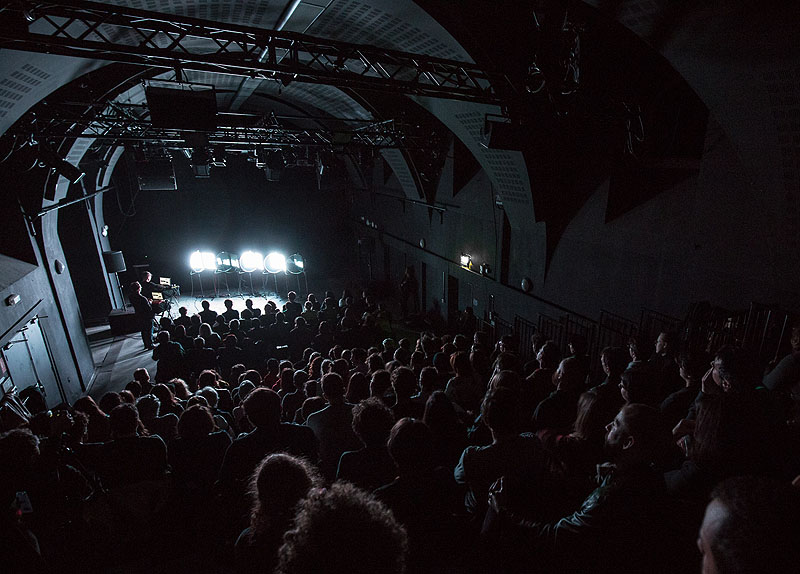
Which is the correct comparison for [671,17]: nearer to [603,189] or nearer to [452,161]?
[603,189]

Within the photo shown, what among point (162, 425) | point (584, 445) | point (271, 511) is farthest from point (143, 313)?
point (584, 445)

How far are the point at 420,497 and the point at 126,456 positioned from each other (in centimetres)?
236

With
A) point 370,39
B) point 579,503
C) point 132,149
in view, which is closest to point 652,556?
point 579,503

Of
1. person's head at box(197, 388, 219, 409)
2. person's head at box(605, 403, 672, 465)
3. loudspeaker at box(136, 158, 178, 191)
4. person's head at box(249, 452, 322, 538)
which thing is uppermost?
loudspeaker at box(136, 158, 178, 191)

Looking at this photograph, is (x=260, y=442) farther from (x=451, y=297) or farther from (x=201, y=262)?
(x=201, y=262)

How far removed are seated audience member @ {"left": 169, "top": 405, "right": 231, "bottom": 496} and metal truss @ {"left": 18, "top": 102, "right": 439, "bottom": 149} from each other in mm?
6745

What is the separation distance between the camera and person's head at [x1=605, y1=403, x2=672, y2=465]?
1965mm

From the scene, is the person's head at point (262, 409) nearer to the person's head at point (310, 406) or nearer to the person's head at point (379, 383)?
the person's head at point (310, 406)

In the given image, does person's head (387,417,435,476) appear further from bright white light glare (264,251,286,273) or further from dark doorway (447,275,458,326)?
bright white light glare (264,251,286,273)

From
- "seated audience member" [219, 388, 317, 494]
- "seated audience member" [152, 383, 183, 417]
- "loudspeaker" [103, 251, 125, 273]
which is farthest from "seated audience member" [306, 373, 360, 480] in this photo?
"loudspeaker" [103, 251, 125, 273]

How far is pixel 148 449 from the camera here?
10.4ft

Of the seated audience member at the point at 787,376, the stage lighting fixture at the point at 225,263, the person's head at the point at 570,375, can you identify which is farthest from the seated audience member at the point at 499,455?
the stage lighting fixture at the point at 225,263

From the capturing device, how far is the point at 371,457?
9.75ft

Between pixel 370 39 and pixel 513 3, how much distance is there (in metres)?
3.84
